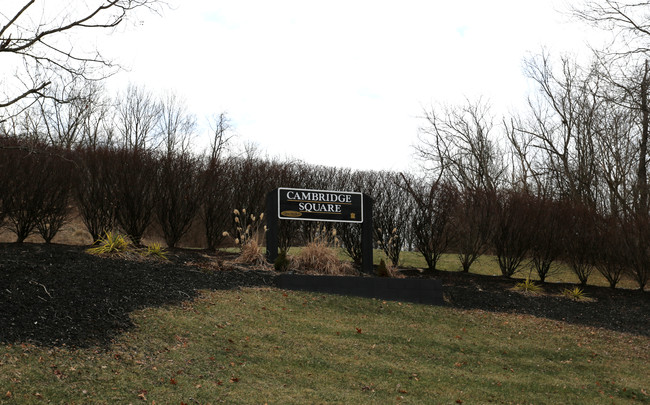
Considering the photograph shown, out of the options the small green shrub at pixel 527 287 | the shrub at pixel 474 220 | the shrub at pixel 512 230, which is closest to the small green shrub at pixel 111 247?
the shrub at pixel 474 220

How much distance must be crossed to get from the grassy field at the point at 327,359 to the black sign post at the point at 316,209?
2.37m

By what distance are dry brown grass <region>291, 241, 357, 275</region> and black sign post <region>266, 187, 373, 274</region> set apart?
59cm

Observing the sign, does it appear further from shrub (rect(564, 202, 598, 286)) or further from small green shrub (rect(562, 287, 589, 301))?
shrub (rect(564, 202, 598, 286))

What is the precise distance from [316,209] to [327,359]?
18.5ft

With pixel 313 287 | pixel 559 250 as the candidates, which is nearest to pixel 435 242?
pixel 559 250

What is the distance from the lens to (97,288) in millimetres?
7531

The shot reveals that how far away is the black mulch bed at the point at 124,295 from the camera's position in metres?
6.11

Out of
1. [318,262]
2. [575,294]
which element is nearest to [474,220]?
[575,294]

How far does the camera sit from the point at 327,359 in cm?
679

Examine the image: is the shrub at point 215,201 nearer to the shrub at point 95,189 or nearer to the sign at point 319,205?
the shrub at point 95,189

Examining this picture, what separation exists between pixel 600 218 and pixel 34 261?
12787 mm

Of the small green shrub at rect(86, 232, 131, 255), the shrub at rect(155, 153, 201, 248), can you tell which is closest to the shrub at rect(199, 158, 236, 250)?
the shrub at rect(155, 153, 201, 248)

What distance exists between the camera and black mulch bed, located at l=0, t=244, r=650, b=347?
6109 mm

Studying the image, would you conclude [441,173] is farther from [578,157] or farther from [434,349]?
[434,349]
